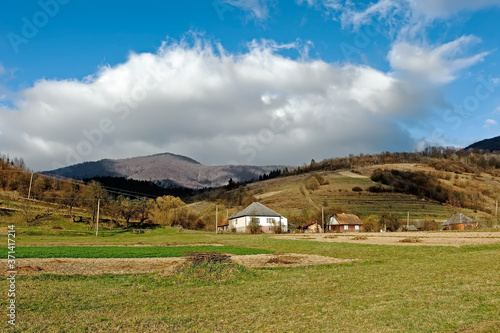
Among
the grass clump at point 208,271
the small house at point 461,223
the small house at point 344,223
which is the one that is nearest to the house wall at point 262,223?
the small house at point 344,223

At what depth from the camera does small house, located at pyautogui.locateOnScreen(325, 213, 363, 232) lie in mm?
123000

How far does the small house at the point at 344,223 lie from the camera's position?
123 meters

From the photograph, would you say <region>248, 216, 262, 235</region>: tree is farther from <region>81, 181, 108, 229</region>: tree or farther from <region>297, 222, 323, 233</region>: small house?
<region>81, 181, 108, 229</region>: tree

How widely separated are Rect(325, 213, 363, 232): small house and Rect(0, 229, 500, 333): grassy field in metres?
99.5

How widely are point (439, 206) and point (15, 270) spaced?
508 feet

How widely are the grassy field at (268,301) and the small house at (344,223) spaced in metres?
99.5

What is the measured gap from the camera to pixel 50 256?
1469 inches

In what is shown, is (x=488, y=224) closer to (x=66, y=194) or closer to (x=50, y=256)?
(x=50, y=256)

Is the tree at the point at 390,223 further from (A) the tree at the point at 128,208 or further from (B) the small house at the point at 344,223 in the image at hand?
(A) the tree at the point at 128,208

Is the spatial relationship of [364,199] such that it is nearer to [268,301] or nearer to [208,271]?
[208,271]

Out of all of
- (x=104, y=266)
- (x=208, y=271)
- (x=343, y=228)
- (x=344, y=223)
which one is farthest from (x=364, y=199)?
(x=208, y=271)

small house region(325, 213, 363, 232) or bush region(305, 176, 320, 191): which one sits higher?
bush region(305, 176, 320, 191)

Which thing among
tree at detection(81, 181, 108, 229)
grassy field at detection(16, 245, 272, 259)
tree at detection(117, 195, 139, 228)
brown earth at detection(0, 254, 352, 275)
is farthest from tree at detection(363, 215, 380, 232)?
brown earth at detection(0, 254, 352, 275)

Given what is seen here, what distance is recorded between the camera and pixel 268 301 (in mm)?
16234
